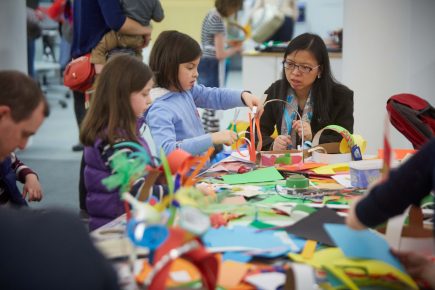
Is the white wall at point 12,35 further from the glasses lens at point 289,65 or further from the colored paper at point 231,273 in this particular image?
the colored paper at point 231,273

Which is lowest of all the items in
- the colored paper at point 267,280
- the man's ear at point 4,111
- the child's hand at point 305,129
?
the colored paper at point 267,280

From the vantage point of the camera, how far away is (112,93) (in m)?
2.35

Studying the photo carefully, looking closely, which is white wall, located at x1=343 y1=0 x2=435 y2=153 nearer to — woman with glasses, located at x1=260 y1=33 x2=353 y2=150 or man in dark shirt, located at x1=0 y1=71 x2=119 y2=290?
woman with glasses, located at x1=260 y1=33 x2=353 y2=150

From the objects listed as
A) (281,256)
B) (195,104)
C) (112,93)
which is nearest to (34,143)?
(195,104)

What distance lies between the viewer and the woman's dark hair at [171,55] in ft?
10.1

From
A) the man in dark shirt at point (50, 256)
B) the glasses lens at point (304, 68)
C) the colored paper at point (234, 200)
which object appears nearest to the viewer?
the man in dark shirt at point (50, 256)

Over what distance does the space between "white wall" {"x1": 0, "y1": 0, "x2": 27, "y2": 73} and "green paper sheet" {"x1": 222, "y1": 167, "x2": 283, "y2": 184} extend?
3778 millimetres

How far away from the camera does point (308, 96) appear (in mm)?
3385

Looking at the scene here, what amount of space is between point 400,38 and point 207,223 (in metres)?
3.43

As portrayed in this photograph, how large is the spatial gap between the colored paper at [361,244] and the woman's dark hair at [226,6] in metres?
4.23

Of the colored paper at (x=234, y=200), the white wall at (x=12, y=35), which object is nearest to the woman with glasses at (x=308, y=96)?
the colored paper at (x=234, y=200)

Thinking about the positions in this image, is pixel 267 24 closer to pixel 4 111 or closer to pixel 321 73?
pixel 321 73

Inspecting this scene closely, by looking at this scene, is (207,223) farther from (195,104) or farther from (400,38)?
(400,38)

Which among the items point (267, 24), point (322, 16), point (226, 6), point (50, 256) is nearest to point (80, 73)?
point (226, 6)
